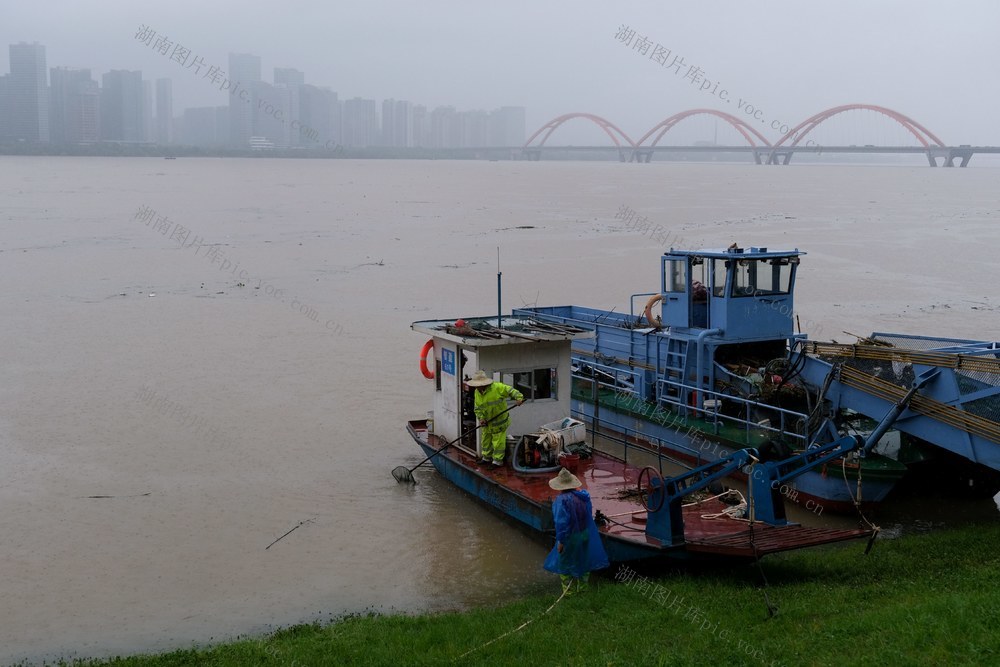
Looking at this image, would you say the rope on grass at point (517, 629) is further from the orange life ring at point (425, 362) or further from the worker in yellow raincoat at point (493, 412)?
the orange life ring at point (425, 362)

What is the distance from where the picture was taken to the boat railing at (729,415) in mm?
12805

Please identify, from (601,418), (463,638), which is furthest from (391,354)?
(463,638)

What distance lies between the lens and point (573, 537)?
9258 millimetres

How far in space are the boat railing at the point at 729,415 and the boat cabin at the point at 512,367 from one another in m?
1.80

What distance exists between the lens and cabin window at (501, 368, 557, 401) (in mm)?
13398

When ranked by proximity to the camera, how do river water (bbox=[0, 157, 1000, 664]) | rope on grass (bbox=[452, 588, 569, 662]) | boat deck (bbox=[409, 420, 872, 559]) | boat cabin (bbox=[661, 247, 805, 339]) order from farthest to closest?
1. boat cabin (bbox=[661, 247, 805, 339])
2. river water (bbox=[0, 157, 1000, 664])
3. boat deck (bbox=[409, 420, 872, 559])
4. rope on grass (bbox=[452, 588, 569, 662])

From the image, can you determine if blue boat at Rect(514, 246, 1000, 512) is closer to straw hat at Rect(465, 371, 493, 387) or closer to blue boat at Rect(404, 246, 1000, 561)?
blue boat at Rect(404, 246, 1000, 561)

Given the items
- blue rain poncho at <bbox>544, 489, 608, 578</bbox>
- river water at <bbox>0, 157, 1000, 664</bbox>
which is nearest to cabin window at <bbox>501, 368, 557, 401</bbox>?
river water at <bbox>0, 157, 1000, 664</bbox>

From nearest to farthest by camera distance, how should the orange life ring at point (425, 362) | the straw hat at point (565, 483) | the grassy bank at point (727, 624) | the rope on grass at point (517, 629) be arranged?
1. the grassy bank at point (727, 624)
2. the rope on grass at point (517, 629)
3. the straw hat at point (565, 483)
4. the orange life ring at point (425, 362)

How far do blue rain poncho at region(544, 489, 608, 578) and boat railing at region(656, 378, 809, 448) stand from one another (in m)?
3.95

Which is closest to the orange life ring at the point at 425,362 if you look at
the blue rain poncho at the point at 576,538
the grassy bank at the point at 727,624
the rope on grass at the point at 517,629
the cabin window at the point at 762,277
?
the cabin window at the point at 762,277

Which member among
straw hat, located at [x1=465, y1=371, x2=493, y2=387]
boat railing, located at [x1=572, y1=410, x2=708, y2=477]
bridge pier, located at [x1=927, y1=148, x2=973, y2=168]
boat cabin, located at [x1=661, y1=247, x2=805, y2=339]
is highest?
bridge pier, located at [x1=927, y1=148, x2=973, y2=168]

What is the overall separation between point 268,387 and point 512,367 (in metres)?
8.24

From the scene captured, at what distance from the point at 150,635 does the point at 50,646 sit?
2.94 feet
